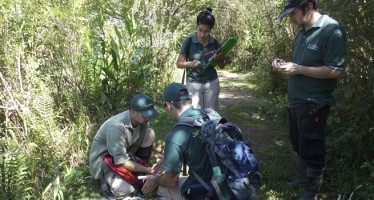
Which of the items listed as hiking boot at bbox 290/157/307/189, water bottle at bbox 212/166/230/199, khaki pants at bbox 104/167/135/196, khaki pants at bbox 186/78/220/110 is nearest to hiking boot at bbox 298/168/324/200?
hiking boot at bbox 290/157/307/189

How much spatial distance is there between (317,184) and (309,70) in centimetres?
104

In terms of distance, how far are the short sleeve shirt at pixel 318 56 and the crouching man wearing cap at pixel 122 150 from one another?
1.37m

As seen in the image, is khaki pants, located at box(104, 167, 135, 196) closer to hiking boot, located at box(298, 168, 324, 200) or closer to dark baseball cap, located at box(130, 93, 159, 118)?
dark baseball cap, located at box(130, 93, 159, 118)

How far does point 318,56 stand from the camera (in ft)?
10.1

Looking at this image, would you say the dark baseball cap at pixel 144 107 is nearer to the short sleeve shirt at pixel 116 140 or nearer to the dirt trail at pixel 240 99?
the short sleeve shirt at pixel 116 140

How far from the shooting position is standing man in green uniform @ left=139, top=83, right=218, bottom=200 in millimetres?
2773

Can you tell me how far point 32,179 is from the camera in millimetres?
3740

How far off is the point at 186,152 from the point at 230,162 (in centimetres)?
37

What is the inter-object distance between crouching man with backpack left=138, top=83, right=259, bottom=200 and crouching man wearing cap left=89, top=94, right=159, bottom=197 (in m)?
0.72

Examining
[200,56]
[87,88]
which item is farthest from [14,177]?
[200,56]

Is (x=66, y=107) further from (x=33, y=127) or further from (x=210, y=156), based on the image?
(x=210, y=156)

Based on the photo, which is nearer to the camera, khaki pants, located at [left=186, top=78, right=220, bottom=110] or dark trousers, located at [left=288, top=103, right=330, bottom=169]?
dark trousers, located at [left=288, top=103, right=330, bottom=169]

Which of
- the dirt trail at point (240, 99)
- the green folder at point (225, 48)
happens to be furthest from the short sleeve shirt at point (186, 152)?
the dirt trail at point (240, 99)

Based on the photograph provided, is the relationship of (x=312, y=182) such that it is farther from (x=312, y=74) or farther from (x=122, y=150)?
(x=122, y=150)
